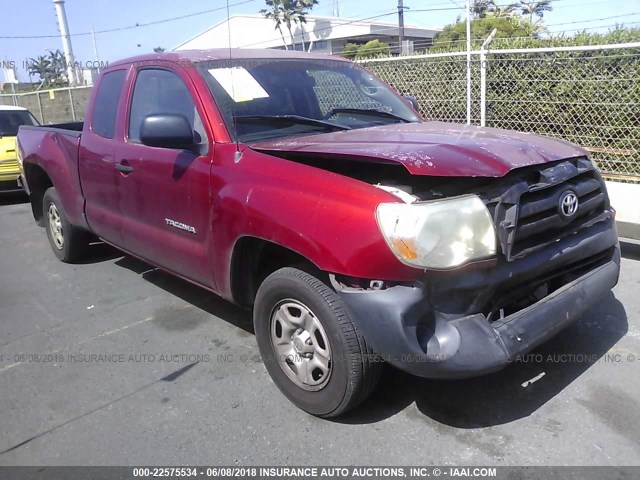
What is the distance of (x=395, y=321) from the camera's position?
7.79 feet

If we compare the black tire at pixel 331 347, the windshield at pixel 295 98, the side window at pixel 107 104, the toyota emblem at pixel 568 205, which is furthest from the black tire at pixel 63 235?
the toyota emblem at pixel 568 205

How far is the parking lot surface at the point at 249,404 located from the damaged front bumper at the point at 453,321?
473mm

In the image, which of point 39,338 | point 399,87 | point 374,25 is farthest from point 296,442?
point 374,25

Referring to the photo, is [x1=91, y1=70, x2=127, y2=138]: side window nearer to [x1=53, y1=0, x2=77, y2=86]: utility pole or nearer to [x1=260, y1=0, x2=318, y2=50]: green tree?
[x1=53, y1=0, x2=77, y2=86]: utility pole

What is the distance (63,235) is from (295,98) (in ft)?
10.5

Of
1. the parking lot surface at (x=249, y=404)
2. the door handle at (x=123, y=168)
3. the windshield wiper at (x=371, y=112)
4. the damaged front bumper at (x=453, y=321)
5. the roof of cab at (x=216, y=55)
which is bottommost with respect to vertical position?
the parking lot surface at (x=249, y=404)

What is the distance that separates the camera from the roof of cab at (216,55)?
3.70m

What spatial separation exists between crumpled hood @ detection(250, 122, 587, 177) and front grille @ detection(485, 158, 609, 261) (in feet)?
0.27

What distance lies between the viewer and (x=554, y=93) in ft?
24.5

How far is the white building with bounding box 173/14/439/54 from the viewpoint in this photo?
133ft

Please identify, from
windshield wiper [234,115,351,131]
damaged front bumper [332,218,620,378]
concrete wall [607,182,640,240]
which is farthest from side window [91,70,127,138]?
concrete wall [607,182,640,240]

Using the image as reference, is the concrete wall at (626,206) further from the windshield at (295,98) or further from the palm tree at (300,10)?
the palm tree at (300,10)

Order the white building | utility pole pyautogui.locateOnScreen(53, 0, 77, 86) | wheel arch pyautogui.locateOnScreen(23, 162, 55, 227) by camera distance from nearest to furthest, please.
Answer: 1. wheel arch pyautogui.locateOnScreen(23, 162, 55, 227)
2. utility pole pyautogui.locateOnScreen(53, 0, 77, 86)
3. the white building

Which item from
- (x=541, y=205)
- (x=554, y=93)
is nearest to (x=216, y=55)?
(x=541, y=205)
